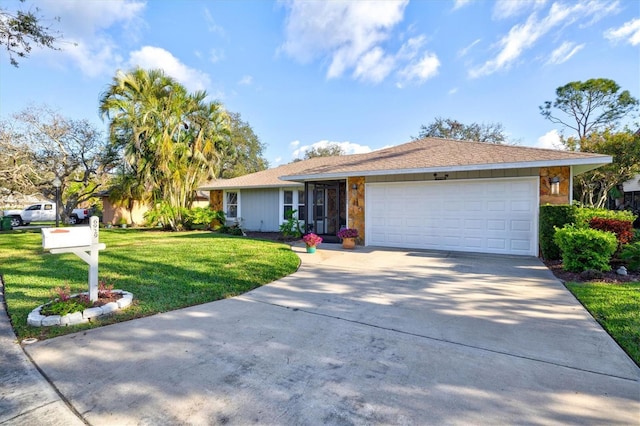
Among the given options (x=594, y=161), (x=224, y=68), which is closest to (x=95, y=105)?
(x=224, y=68)

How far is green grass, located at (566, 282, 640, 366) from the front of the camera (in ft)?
10.6

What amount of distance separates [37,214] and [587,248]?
30559 mm

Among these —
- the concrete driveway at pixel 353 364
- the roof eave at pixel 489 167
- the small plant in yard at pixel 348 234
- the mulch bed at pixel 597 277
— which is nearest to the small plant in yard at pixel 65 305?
the concrete driveway at pixel 353 364

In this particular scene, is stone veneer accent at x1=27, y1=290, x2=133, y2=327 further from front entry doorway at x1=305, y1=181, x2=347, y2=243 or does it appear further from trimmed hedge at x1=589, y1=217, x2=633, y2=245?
trimmed hedge at x1=589, y1=217, x2=633, y2=245

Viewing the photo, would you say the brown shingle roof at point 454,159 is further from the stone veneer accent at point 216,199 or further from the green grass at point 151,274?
the stone veneer accent at point 216,199

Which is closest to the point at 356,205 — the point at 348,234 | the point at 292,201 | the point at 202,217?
the point at 348,234

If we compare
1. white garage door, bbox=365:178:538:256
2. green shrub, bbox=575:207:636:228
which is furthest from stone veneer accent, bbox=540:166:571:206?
green shrub, bbox=575:207:636:228

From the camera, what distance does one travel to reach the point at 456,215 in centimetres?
922

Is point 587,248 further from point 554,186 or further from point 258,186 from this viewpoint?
point 258,186

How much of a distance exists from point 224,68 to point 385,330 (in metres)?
16.1

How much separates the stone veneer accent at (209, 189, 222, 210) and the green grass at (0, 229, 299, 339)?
719cm

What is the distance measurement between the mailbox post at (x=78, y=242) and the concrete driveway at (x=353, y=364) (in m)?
0.89

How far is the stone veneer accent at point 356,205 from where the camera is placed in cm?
1072

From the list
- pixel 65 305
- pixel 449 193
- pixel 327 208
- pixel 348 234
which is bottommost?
pixel 65 305
